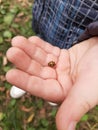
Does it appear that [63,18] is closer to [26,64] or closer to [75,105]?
[26,64]

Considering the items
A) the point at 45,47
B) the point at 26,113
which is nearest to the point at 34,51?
the point at 45,47

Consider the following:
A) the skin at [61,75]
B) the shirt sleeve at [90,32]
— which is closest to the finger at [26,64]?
the skin at [61,75]

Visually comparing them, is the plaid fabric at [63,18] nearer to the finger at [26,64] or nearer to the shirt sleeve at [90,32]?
the shirt sleeve at [90,32]

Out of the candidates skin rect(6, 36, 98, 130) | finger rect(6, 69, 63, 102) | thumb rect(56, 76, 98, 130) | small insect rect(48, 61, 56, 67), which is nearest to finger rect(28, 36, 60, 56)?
skin rect(6, 36, 98, 130)

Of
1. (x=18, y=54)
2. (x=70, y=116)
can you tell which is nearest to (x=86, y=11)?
(x=18, y=54)

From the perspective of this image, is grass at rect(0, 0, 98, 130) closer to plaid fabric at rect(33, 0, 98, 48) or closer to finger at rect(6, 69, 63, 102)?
plaid fabric at rect(33, 0, 98, 48)
